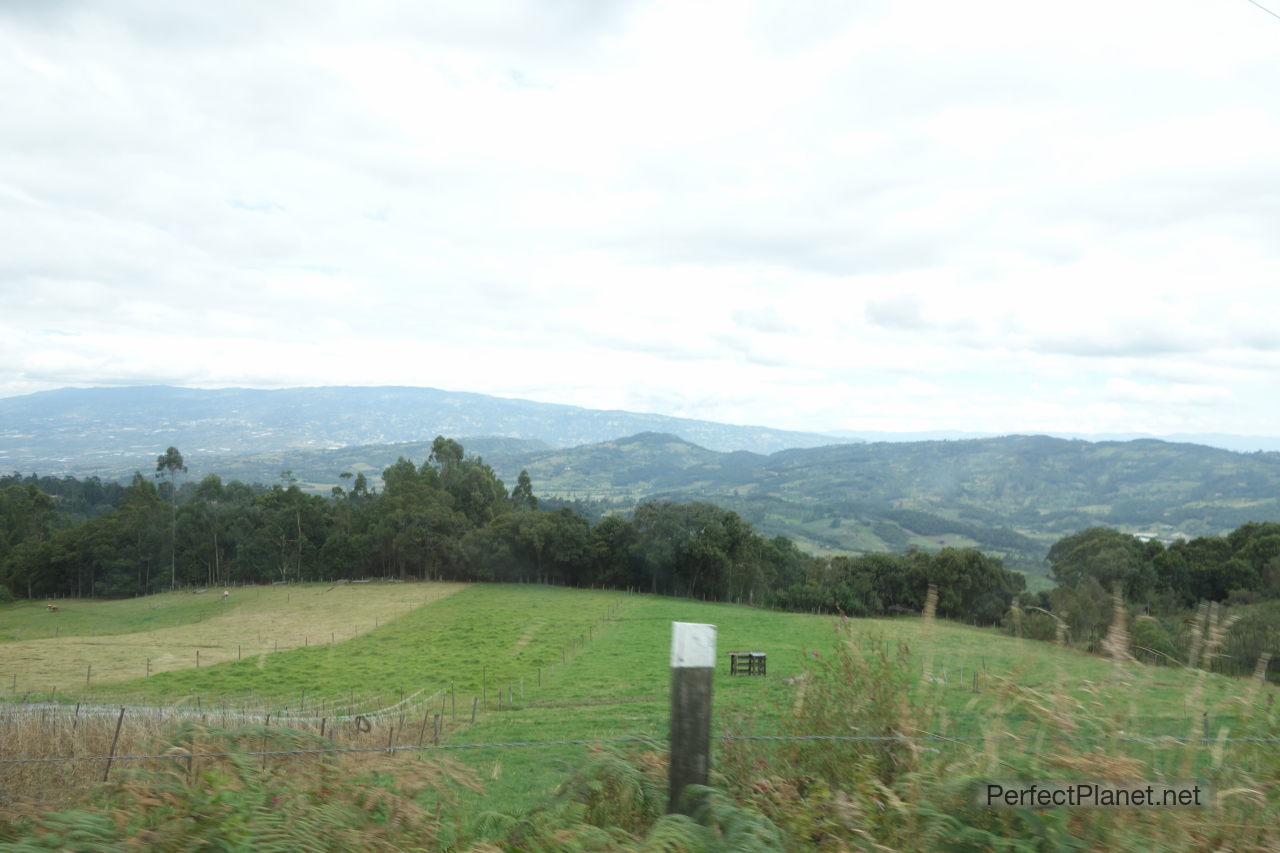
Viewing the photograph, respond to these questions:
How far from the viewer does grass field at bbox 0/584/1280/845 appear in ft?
13.7

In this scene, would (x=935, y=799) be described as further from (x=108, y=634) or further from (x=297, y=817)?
(x=108, y=634)

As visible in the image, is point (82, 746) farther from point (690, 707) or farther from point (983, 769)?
point (983, 769)

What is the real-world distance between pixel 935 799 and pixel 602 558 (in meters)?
66.0

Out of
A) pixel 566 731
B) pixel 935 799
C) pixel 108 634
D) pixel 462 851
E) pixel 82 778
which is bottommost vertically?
pixel 108 634

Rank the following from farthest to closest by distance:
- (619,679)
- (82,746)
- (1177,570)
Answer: (1177,570)
(619,679)
(82,746)

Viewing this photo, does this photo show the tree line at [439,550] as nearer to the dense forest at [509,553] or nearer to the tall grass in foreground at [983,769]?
the dense forest at [509,553]

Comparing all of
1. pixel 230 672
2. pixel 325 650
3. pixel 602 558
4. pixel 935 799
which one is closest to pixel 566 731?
pixel 935 799

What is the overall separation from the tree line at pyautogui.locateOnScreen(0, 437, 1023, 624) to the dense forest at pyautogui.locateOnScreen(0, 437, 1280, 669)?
0.16 meters

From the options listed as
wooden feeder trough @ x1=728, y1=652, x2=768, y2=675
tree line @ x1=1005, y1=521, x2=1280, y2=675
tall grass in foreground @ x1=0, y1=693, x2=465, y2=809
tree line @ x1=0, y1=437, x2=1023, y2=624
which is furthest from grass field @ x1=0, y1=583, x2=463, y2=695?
tree line @ x1=1005, y1=521, x2=1280, y2=675

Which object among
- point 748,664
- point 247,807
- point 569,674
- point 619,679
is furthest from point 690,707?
point 569,674

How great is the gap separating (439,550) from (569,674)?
151 feet

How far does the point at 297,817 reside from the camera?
3385mm

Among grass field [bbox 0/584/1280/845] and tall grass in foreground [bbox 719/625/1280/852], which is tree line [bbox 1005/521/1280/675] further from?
tall grass in foreground [bbox 719/625/1280/852]

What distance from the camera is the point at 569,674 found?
3216cm
